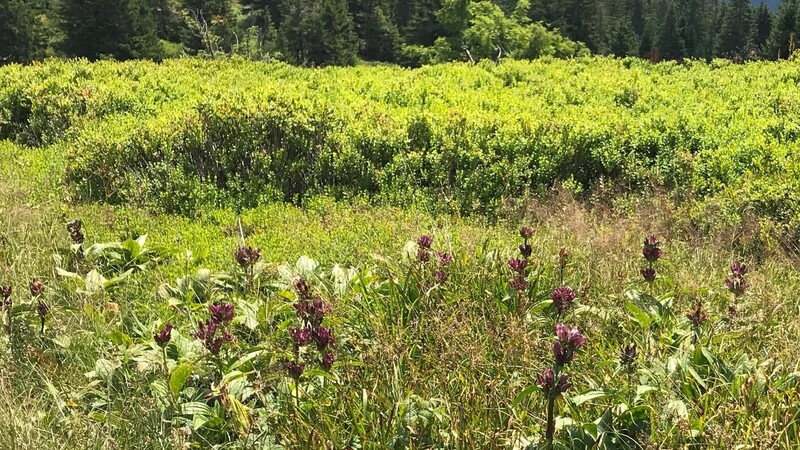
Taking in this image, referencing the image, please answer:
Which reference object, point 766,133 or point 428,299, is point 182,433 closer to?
point 428,299

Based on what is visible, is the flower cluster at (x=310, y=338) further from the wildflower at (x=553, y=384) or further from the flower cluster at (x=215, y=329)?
the wildflower at (x=553, y=384)

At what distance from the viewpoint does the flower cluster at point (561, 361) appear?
1.99 meters

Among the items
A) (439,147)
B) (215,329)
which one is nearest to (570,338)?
(215,329)

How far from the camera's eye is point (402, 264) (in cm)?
390

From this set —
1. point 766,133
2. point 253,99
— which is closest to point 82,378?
point 253,99

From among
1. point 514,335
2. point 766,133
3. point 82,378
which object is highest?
point 766,133

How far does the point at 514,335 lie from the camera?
3000 mm

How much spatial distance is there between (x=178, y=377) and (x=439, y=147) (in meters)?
4.57

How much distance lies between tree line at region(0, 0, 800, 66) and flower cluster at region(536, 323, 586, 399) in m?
31.8

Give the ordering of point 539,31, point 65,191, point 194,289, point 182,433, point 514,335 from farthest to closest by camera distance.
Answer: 1. point 539,31
2. point 65,191
3. point 194,289
4. point 514,335
5. point 182,433

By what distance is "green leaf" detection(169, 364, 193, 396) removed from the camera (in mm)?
2717

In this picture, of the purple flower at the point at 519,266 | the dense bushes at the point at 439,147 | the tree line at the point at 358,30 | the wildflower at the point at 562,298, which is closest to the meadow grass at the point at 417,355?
the purple flower at the point at 519,266

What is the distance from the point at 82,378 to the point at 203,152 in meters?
4.45

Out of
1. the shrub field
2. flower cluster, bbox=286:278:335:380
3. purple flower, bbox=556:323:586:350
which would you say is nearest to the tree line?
the shrub field
